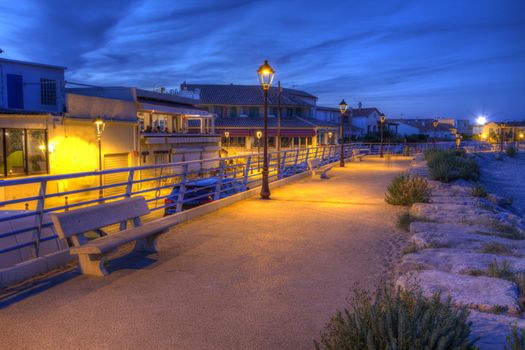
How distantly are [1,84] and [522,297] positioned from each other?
27347 mm

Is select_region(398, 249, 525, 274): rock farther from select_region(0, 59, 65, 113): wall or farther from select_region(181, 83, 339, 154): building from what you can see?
select_region(181, 83, 339, 154): building

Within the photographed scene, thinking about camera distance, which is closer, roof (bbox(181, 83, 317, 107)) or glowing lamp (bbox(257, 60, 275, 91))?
glowing lamp (bbox(257, 60, 275, 91))

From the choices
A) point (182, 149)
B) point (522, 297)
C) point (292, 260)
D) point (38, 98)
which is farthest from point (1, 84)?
point (522, 297)

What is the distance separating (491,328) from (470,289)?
1012 mm

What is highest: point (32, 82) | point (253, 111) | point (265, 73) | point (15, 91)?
point (253, 111)

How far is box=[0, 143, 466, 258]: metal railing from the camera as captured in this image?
5.96 meters

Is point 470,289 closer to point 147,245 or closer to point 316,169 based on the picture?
point 147,245

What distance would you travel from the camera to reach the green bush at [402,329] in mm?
2918

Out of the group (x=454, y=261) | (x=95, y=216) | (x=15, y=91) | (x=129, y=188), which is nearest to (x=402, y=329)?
(x=454, y=261)

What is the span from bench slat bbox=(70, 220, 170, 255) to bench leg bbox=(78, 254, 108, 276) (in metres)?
0.18

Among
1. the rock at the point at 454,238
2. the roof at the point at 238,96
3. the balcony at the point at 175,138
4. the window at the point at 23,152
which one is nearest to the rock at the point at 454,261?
the rock at the point at 454,238

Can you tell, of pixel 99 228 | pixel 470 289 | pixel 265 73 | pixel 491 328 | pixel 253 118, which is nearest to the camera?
pixel 491 328

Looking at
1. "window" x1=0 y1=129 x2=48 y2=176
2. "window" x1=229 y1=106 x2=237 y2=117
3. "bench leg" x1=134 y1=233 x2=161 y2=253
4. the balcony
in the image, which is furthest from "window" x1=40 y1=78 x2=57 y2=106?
"window" x1=229 y1=106 x2=237 y2=117

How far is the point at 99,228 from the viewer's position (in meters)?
6.23
